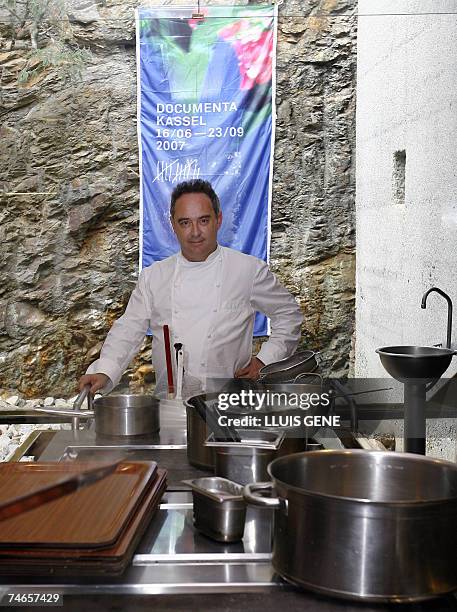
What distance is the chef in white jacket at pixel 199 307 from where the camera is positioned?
5.08 feet

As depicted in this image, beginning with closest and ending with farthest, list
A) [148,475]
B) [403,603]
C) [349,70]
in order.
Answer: [403,603]
[148,475]
[349,70]

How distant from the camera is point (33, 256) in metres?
1.56

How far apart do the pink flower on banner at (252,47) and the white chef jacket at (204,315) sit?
341 millimetres

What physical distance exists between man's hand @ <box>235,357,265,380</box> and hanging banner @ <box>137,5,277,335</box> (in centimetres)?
24

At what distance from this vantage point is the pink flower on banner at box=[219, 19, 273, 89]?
1525mm

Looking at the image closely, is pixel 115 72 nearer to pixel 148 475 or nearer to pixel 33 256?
pixel 33 256

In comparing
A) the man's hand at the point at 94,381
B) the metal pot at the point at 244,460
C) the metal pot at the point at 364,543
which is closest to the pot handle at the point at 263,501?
the metal pot at the point at 364,543

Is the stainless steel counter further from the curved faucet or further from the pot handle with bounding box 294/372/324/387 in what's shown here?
the curved faucet

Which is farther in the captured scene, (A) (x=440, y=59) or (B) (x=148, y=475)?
(A) (x=440, y=59)

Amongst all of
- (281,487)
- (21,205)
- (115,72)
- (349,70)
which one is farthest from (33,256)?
(281,487)

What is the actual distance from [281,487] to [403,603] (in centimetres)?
18

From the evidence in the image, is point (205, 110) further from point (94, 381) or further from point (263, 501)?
point (263, 501)

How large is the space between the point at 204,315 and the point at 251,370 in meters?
0.15

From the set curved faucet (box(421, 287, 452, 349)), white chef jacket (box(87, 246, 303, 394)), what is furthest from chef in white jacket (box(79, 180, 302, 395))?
curved faucet (box(421, 287, 452, 349))
